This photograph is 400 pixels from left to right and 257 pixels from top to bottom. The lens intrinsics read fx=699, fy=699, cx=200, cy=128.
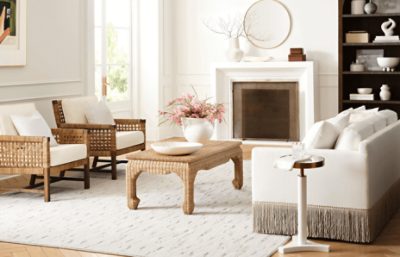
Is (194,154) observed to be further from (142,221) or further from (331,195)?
(331,195)

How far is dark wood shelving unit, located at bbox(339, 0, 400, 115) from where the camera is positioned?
9.03 metres

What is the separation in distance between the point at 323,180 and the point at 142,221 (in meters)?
1.44

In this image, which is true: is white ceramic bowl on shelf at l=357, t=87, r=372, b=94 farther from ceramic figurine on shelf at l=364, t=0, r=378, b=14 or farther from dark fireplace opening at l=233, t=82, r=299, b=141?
ceramic figurine on shelf at l=364, t=0, r=378, b=14

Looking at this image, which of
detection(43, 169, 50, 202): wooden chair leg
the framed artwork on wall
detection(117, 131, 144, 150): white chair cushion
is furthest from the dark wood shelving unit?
detection(43, 169, 50, 202): wooden chair leg

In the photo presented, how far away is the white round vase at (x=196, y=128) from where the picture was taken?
251 inches

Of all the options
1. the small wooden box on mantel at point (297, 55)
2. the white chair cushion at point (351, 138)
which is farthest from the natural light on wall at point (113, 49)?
the white chair cushion at point (351, 138)

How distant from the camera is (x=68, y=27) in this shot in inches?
321

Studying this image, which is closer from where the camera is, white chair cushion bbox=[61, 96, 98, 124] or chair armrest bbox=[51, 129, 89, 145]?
chair armrest bbox=[51, 129, 89, 145]

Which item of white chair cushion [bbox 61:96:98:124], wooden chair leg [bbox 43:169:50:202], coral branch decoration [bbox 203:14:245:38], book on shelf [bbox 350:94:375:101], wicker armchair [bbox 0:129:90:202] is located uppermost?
coral branch decoration [bbox 203:14:245:38]

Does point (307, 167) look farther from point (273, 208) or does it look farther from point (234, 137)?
point (234, 137)

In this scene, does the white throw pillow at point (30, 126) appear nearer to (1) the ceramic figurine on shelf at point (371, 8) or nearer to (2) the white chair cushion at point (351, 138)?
(2) the white chair cushion at point (351, 138)

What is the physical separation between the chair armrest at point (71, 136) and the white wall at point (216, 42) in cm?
371

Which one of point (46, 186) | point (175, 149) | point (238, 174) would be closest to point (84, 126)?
point (46, 186)

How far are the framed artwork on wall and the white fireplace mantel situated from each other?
3324mm
